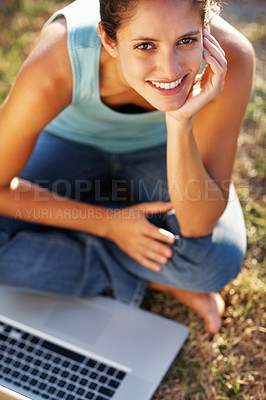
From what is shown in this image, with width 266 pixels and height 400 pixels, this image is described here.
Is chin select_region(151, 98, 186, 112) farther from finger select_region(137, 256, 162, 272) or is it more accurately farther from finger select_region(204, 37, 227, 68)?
finger select_region(137, 256, 162, 272)

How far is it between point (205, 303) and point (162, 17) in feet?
3.14

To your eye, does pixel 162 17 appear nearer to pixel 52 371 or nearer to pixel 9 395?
pixel 9 395

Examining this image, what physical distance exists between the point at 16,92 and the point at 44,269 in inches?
23.3

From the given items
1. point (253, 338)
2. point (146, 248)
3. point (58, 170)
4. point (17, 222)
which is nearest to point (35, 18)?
point (58, 170)

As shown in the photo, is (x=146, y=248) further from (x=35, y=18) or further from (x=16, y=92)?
(x=35, y=18)

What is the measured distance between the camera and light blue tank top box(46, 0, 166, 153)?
5.11ft

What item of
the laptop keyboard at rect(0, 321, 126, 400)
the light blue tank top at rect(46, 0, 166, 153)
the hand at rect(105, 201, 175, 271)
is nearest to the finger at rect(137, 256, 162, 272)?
the hand at rect(105, 201, 175, 271)

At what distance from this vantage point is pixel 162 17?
1.26 m


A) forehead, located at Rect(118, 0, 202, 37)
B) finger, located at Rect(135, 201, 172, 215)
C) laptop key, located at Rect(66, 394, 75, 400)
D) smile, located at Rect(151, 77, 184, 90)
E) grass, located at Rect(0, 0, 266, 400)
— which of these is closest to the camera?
forehead, located at Rect(118, 0, 202, 37)

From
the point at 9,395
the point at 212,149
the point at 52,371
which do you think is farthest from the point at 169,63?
the point at 52,371

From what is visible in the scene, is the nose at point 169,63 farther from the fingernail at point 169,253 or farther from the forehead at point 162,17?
the fingernail at point 169,253

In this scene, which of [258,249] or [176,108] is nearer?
[176,108]

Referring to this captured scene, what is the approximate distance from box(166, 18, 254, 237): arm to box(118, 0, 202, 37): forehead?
319 millimetres

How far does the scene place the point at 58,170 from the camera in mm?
2004
